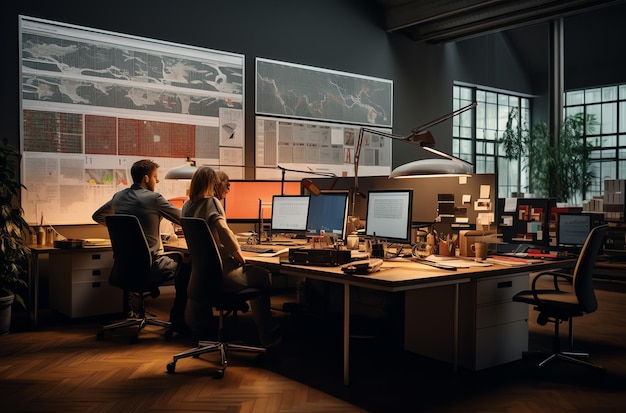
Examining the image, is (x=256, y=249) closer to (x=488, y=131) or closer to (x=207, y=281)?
(x=207, y=281)

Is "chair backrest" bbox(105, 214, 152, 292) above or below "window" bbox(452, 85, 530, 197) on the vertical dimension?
below

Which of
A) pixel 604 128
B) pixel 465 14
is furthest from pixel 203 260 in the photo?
pixel 604 128

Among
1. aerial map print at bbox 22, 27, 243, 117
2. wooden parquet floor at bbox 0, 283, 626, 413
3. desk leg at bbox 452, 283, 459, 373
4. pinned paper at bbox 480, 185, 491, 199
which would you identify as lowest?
wooden parquet floor at bbox 0, 283, 626, 413

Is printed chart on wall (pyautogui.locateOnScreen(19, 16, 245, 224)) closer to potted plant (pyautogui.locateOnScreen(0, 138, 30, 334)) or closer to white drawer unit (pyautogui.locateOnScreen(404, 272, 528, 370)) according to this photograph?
potted plant (pyautogui.locateOnScreen(0, 138, 30, 334))

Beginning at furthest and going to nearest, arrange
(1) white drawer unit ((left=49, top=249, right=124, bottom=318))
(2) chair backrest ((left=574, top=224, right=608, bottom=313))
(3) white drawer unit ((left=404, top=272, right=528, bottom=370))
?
1. (1) white drawer unit ((left=49, top=249, right=124, bottom=318))
2. (3) white drawer unit ((left=404, top=272, right=528, bottom=370))
3. (2) chair backrest ((left=574, top=224, right=608, bottom=313))

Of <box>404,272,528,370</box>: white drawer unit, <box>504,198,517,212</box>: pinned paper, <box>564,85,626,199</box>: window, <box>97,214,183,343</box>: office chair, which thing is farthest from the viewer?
<box>564,85,626,199</box>: window

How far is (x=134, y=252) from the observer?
13.3 feet

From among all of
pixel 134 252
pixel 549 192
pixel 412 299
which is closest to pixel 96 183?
pixel 134 252

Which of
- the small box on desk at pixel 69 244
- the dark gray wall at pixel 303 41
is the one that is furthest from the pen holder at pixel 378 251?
the dark gray wall at pixel 303 41

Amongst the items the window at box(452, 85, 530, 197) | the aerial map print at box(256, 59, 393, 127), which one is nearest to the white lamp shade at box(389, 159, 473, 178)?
the aerial map print at box(256, 59, 393, 127)

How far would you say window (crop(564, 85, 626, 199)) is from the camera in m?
11.7

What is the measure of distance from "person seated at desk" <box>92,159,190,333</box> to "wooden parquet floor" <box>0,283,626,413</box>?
31 cm

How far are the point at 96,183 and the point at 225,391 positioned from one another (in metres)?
3.15

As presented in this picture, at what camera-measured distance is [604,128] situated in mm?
11984
